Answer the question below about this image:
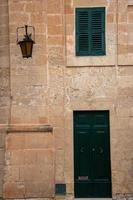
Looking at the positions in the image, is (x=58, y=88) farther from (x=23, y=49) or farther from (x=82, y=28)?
(x=82, y=28)

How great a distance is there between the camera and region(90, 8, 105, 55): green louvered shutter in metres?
14.4

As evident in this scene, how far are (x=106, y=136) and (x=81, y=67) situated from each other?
1.80 m

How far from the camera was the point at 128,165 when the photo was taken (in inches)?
558

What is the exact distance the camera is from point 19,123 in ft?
46.0

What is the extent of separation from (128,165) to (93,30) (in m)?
3.41

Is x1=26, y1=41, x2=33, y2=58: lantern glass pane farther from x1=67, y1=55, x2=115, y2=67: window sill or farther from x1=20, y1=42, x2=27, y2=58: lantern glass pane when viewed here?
x1=67, y1=55, x2=115, y2=67: window sill

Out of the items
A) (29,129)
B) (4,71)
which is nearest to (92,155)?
(29,129)

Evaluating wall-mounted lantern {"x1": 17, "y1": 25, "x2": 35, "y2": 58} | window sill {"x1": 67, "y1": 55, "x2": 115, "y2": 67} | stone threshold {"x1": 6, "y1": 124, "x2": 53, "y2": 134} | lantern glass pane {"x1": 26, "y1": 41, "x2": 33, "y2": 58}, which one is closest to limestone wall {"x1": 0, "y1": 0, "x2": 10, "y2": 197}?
stone threshold {"x1": 6, "y1": 124, "x2": 53, "y2": 134}

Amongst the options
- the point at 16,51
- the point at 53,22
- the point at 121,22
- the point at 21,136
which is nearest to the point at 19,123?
the point at 21,136

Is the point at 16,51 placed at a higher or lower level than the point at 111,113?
higher

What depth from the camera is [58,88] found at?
14312mm

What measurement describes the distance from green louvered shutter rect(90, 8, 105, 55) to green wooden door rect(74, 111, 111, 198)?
60.9 inches

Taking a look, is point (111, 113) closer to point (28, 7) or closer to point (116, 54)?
→ point (116, 54)

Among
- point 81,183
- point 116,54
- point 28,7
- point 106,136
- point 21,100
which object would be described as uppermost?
point 28,7
